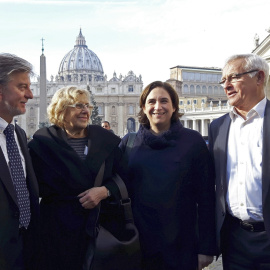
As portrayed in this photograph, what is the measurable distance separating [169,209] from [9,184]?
101cm

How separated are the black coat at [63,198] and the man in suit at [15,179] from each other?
0.36 ft

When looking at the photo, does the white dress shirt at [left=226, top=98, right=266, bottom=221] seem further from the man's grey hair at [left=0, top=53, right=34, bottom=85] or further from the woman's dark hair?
the man's grey hair at [left=0, top=53, right=34, bottom=85]

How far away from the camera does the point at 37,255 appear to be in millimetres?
2740

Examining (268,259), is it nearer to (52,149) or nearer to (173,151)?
(173,151)

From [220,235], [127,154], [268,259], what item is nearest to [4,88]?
[127,154]

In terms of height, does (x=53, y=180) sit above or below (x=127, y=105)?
below

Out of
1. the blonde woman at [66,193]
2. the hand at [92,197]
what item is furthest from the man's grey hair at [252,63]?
the hand at [92,197]

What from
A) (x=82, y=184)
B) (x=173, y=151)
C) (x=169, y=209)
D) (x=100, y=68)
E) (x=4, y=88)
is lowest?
(x=169, y=209)

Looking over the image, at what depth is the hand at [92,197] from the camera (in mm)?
2611

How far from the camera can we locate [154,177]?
2.77 m

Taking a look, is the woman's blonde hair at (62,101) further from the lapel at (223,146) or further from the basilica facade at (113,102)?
the basilica facade at (113,102)

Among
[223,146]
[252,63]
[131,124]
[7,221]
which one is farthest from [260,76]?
[131,124]

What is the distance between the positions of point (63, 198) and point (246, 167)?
1.13 meters

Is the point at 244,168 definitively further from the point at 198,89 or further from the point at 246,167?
the point at 198,89
